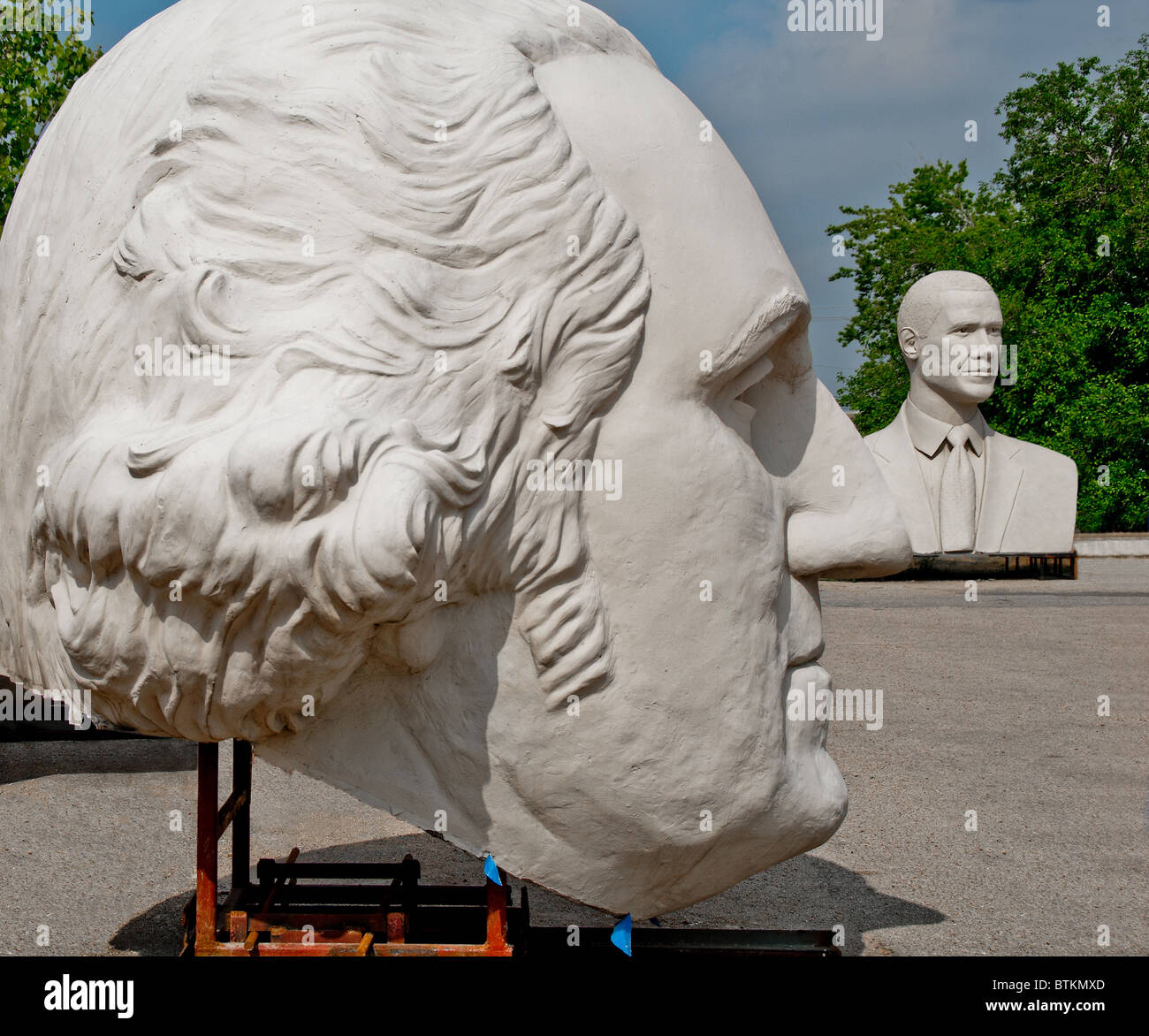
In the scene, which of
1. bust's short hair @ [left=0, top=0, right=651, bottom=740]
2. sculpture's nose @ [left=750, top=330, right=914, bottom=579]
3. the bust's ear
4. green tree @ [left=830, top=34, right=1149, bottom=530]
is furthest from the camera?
green tree @ [left=830, top=34, right=1149, bottom=530]

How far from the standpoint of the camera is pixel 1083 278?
1609 cm

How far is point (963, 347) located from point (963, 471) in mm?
1066

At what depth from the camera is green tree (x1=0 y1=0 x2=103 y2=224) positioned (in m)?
8.02

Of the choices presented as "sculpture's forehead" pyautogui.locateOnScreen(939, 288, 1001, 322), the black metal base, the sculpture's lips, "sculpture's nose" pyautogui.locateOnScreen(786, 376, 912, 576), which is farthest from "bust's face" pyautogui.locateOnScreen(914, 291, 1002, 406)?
the sculpture's lips

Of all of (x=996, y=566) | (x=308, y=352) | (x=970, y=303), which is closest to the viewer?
(x=308, y=352)

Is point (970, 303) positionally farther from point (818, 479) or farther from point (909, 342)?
point (818, 479)

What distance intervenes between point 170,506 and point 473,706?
0.62m

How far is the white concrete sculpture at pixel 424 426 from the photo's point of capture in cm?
169

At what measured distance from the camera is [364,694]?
2031 mm

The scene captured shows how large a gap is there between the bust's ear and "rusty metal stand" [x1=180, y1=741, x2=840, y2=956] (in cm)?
853

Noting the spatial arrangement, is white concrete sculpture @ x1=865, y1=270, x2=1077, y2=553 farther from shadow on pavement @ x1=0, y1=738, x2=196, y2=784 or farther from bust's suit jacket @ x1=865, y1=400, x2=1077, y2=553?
shadow on pavement @ x1=0, y1=738, x2=196, y2=784

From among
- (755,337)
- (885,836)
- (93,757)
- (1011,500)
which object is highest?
(1011,500)

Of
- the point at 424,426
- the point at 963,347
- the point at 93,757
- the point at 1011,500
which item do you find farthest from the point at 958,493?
the point at 424,426

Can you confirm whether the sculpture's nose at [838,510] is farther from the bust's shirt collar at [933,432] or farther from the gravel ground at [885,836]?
the bust's shirt collar at [933,432]
